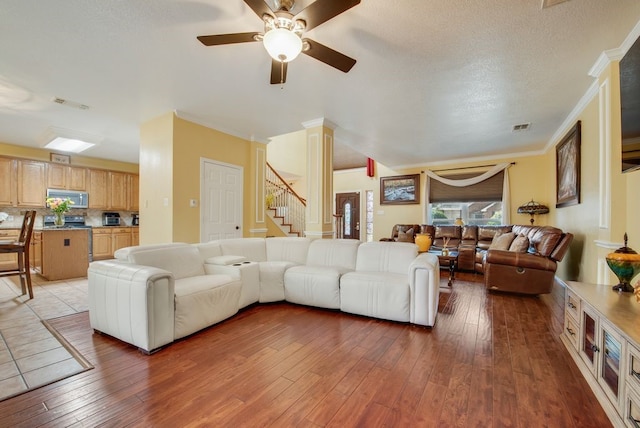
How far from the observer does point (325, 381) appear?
5.90 feet

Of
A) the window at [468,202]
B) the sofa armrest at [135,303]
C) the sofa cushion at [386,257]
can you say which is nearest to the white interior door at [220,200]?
the sofa armrest at [135,303]

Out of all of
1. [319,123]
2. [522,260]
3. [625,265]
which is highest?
[319,123]

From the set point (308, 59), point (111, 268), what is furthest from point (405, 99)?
point (111, 268)

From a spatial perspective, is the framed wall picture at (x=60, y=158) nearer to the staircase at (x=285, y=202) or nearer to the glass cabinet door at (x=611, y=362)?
the staircase at (x=285, y=202)

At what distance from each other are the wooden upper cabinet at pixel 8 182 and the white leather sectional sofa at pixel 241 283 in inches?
205

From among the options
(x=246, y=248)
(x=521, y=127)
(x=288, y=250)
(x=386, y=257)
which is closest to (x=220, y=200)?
(x=246, y=248)

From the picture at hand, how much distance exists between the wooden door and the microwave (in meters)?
6.90

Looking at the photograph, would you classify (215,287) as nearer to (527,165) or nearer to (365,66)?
(365,66)

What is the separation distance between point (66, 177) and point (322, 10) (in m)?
7.42

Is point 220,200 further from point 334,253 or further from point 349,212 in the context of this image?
point 349,212

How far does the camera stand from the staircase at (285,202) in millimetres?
6720

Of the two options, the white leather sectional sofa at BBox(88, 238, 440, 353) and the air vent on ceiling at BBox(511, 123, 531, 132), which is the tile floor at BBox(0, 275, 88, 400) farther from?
the air vent on ceiling at BBox(511, 123, 531, 132)

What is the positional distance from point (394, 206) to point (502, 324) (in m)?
5.56

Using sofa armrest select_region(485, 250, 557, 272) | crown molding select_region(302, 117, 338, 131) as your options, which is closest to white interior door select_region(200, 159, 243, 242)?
crown molding select_region(302, 117, 338, 131)
